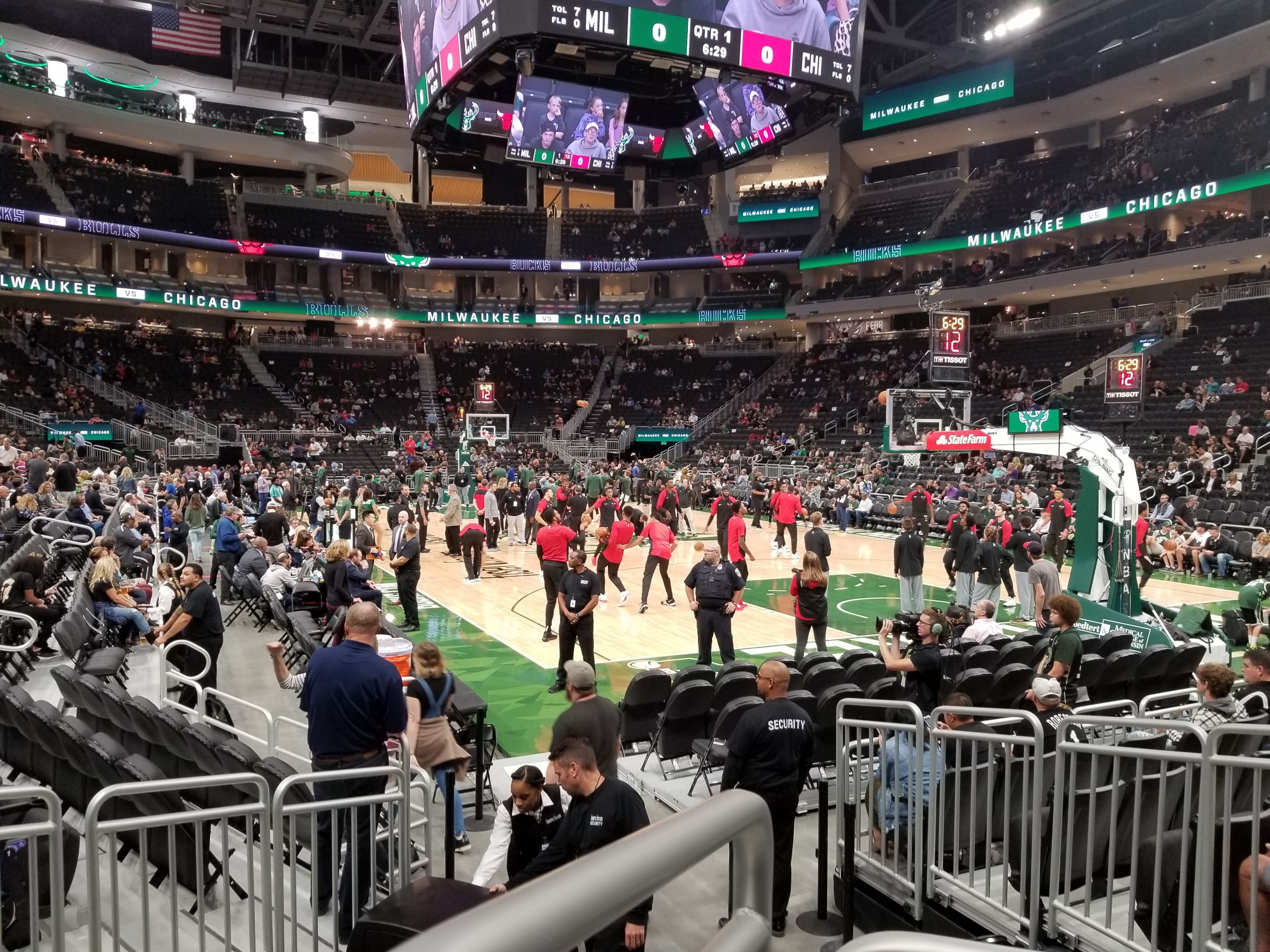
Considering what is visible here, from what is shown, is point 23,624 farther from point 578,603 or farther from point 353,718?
point 353,718

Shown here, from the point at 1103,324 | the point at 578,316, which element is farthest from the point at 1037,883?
the point at 578,316

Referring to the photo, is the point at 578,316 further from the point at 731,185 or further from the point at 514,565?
the point at 514,565

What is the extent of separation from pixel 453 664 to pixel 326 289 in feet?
132

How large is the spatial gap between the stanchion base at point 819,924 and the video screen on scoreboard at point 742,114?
1622 cm

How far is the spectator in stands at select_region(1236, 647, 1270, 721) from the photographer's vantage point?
4992 millimetres

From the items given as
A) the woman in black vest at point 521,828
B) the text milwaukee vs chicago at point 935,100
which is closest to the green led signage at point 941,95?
the text milwaukee vs chicago at point 935,100

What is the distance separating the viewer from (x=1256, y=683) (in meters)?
5.26

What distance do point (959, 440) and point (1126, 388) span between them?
4851mm

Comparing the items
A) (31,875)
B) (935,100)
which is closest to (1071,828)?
(31,875)

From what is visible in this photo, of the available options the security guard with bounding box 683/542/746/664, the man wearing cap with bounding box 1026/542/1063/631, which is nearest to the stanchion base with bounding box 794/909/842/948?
the security guard with bounding box 683/542/746/664

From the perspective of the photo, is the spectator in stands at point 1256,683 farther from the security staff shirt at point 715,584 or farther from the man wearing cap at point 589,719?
the security staff shirt at point 715,584

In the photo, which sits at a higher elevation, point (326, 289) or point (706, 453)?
point (326, 289)

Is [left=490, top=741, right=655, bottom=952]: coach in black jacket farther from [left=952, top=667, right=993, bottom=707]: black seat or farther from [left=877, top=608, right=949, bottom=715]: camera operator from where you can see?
[left=952, top=667, right=993, bottom=707]: black seat

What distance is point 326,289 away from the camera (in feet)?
155
